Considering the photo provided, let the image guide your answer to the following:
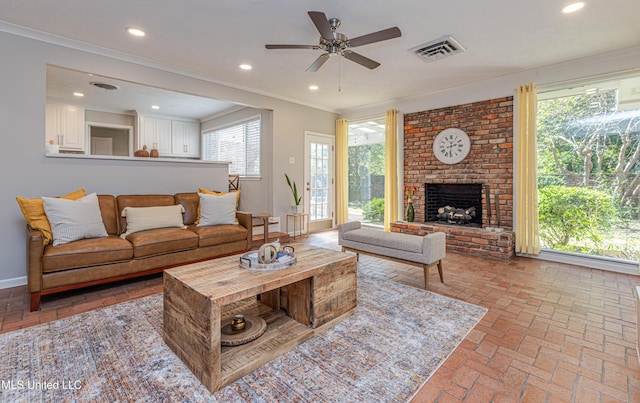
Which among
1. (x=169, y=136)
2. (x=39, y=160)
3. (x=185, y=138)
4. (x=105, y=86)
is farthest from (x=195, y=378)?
(x=185, y=138)

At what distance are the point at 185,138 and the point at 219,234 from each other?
4.83 metres

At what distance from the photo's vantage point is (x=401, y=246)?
3.10m

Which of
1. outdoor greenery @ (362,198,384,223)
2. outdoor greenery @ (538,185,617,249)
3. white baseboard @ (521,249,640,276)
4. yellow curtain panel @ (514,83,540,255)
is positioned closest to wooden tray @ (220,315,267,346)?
yellow curtain panel @ (514,83,540,255)

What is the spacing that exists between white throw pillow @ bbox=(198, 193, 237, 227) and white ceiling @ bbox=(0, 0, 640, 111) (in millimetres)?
1760

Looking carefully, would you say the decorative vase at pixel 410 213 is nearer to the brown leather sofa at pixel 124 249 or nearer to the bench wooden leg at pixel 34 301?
the brown leather sofa at pixel 124 249

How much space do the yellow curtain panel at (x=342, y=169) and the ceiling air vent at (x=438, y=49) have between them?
113 inches

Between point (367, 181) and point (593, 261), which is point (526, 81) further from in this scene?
point (367, 181)

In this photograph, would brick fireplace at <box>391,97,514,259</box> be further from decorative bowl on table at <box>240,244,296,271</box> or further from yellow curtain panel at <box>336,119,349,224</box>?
decorative bowl on table at <box>240,244,296,271</box>

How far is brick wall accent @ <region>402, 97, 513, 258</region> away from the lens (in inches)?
169

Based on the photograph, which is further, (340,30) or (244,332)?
(340,30)

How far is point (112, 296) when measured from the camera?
2.71 metres

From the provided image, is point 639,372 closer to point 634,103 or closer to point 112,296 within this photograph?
point 634,103

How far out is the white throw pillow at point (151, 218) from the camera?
10.6 ft
